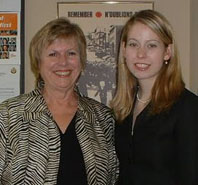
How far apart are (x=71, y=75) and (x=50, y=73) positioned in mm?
120

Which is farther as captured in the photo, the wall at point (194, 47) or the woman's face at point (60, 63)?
the wall at point (194, 47)

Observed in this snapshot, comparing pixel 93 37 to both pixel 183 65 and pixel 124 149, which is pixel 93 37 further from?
pixel 124 149

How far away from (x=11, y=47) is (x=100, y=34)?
64 cm

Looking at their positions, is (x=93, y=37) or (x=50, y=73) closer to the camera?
(x=50, y=73)

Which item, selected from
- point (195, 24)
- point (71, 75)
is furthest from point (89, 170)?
point (195, 24)

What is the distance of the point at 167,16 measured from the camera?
2512 mm

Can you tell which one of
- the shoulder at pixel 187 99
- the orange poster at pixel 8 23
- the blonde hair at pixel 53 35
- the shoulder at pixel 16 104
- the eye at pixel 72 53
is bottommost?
the shoulder at pixel 16 104

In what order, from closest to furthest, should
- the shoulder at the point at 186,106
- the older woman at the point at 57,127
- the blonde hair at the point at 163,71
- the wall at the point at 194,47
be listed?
the shoulder at the point at 186,106
the blonde hair at the point at 163,71
the older woman at the point at 57,127
the wall at the point at 194,47

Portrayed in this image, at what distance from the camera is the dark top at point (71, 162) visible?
181 centimetres

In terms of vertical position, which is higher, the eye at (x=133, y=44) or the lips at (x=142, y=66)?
the eye at (x=133, y=44)

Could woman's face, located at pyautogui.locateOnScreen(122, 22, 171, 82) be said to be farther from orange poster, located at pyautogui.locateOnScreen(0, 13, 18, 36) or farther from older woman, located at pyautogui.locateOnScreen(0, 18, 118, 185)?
orange poster, located at pyautogui.locateOnScreen(0, 13, 18, 36)

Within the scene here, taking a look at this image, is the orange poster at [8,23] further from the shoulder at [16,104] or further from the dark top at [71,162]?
the dark top at [71,162]

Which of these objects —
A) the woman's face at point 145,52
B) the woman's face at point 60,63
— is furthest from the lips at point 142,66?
the woman's face at point 60,63

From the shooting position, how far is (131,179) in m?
1.74
